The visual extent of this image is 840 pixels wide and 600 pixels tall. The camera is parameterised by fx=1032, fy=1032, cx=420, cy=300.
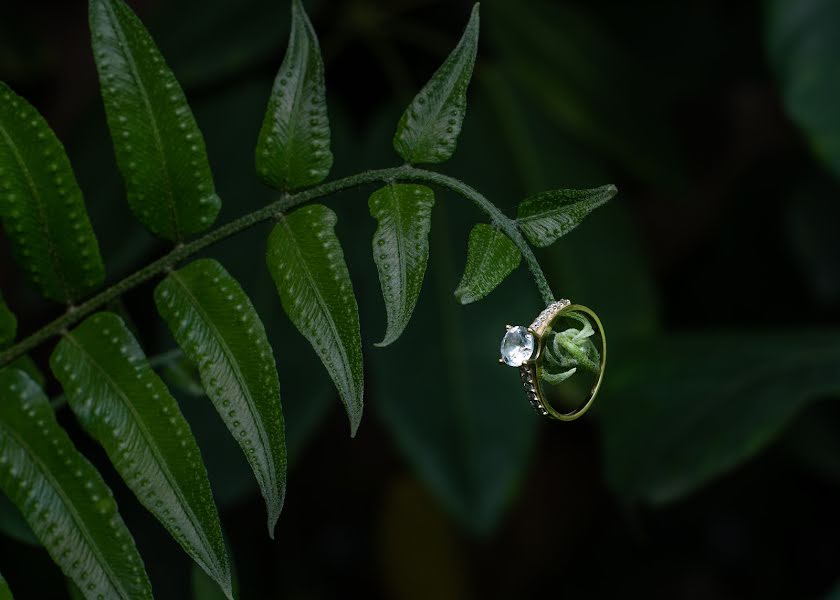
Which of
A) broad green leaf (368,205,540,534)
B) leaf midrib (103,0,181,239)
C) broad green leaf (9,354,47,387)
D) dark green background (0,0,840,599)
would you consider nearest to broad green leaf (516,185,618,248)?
leaf midrib (103,0,181,239)

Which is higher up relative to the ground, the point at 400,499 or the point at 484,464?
the point at 484,464

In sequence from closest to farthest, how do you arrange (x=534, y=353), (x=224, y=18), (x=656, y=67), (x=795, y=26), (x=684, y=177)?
1. (x=534, y=353)
2. (x=795, y=26)
3. (x=224, y=18)
4. (x=684, y=177)
5. (x=656, y=67)

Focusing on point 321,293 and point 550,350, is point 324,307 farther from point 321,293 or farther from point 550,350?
point 550,350

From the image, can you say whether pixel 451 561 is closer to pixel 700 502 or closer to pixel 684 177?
pixel 700 502

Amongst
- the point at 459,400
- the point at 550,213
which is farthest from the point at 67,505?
the point at 459,400

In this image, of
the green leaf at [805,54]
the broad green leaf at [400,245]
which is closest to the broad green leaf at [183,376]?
the broad green leaf at [400,245]

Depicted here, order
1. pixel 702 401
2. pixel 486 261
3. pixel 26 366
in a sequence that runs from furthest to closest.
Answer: pixel 702 401
pixel 26 366
pixel 486 261

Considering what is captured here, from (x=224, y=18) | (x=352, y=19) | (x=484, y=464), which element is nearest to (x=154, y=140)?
(x=484, y=464)
